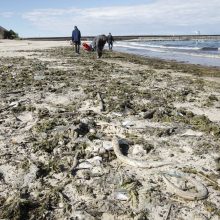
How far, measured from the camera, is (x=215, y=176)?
6.28 metres

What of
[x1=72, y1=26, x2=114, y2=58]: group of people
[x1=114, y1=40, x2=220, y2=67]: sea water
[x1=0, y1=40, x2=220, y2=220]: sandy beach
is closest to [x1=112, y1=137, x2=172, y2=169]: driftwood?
[x1=0, y1=40, x2=220, y2=220]: sandy beach

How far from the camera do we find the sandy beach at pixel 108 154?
5.38m

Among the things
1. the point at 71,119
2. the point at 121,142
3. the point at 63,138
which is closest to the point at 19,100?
the point at 71,119

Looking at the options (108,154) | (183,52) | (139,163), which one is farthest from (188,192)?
(183,52)

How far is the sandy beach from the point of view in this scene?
212 inches

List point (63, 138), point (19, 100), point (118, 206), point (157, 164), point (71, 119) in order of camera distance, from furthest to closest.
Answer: point (19, 100) → point (71, 119) → point (63, 138) → point (157, 164) → point (118, 206)

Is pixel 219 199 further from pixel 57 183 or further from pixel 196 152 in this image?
pixel 57 183

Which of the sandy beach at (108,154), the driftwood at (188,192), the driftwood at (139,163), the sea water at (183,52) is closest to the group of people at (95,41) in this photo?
the sea water at (183,52)

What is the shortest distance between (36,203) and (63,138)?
8.61ft

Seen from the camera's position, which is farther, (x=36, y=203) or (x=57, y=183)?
(x=57, y=183)

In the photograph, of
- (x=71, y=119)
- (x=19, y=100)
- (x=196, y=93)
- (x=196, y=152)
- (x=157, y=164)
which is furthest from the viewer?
(x=196, y=93)

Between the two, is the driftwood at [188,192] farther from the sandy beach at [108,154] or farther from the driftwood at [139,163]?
the driftwood at [139,163]

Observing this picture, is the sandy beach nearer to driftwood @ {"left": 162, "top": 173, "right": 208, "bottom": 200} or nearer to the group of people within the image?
driftwood @ {"left": 162, "top": 173, "right": 208, "bottom": 200}

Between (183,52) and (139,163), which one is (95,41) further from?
(183,52)
